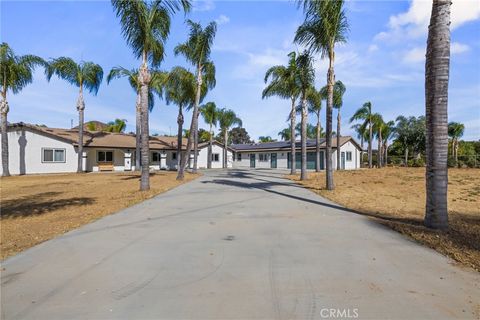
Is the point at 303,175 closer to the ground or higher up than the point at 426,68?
closer to the ground

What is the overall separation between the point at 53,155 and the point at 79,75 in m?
7.71

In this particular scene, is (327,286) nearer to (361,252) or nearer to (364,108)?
(361,252)

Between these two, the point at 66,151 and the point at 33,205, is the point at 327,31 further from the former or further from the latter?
the point at 66,151

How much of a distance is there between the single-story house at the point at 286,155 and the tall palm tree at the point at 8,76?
29005mm

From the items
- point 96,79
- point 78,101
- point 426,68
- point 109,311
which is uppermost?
point 96,79

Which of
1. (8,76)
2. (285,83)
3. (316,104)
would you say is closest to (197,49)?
(285,83)

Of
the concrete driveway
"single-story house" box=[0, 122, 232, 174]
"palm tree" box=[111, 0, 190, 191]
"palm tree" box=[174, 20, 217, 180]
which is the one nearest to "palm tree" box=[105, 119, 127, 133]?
"single-story house" box=[0, 122, 232, 174]

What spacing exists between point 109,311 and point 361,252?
381 cm

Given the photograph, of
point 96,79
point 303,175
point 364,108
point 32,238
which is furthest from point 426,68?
point 364,108

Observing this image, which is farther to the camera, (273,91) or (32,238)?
(273,91)

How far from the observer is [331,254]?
16.0 feet

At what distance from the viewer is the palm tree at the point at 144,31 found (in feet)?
43.9

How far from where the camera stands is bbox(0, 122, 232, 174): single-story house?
26.1 meters

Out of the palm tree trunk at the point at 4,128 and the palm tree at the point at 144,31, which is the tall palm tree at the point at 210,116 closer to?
the palm tree trunk at the point at 4,128
